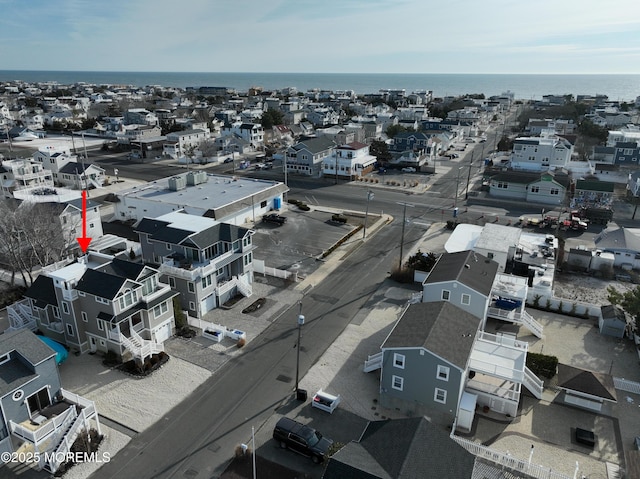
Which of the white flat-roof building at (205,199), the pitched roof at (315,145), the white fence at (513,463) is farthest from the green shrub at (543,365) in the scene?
the pitched roof at (315,145)

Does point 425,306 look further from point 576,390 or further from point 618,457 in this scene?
point 618,457

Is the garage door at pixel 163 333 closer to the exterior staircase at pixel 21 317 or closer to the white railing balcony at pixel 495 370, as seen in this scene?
the exterior staircase at pixel 21 317

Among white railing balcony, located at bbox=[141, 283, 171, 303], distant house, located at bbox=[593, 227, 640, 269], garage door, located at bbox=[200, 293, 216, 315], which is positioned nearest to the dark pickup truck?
garage door, located at bbox=[200, 293, 216, 315]

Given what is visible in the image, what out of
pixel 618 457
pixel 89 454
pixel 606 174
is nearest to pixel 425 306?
pixel 618 457

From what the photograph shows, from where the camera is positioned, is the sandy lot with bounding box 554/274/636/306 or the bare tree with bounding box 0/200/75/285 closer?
the bare tree with bounding box 0/200/75/285

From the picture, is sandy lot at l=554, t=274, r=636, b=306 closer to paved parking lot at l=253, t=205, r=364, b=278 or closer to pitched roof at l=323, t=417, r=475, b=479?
paved parking lot at l=253, t=205, r=364, b=278
